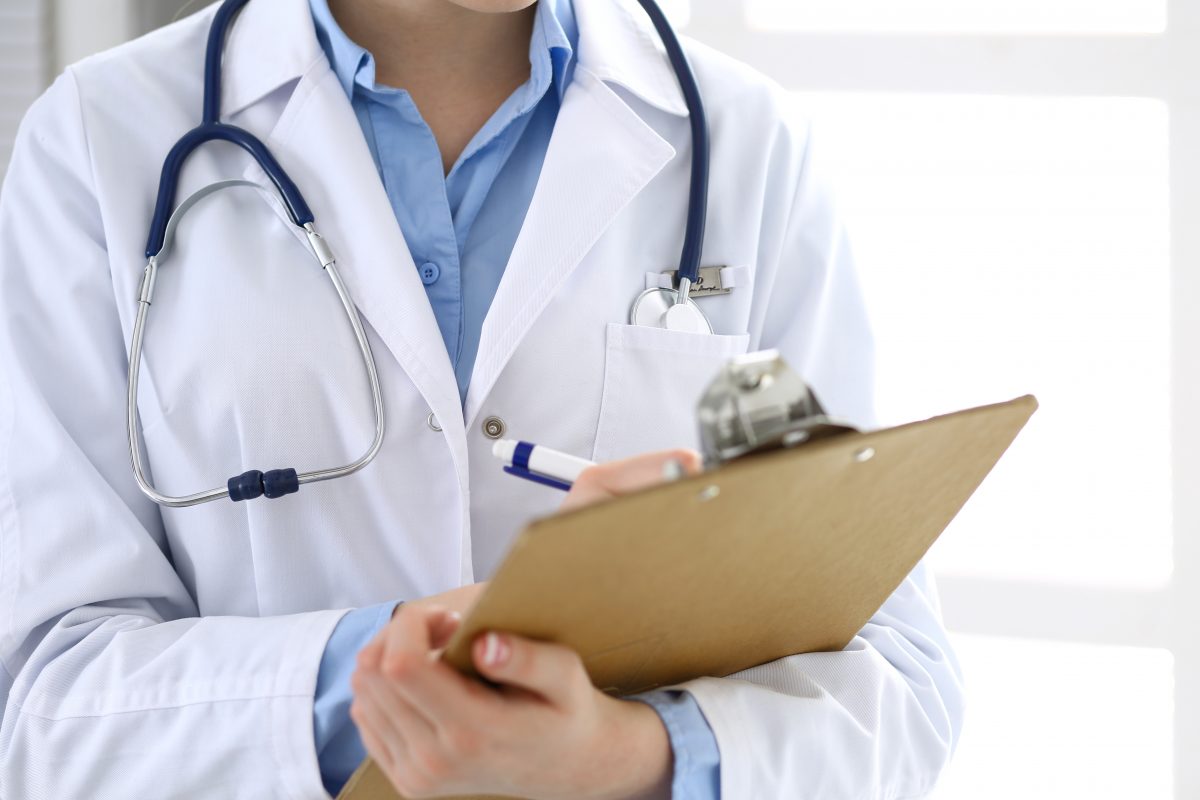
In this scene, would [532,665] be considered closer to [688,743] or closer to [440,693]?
[440,693]

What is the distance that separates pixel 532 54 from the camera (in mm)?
1016

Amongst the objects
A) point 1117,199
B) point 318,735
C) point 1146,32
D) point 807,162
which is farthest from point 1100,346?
point 318,735

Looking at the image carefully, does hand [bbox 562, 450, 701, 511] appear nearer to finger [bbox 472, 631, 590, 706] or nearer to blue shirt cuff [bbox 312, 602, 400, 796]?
finger [bbox 472, 631, 590, 706]

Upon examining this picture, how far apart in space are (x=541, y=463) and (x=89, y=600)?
0.43m

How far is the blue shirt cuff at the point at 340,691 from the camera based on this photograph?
30.1 inches

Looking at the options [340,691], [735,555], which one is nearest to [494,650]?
[735,555]

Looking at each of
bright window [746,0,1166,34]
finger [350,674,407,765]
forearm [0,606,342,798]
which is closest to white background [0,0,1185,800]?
bright window [746,0,1166,34]

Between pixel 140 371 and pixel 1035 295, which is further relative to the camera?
pixel 1035 295

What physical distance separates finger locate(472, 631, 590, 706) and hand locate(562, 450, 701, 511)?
8 cm

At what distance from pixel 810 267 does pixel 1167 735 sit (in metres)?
1.01

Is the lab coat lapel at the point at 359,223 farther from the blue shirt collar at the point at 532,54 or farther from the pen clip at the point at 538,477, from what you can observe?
the pen clip at the point at 538,477

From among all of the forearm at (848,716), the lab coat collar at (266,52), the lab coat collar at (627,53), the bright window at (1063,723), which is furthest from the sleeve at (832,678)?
the bright window at (1063,723)

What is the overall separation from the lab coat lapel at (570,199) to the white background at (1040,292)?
2.17 feet

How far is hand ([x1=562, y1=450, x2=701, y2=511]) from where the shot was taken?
1.88 feet
